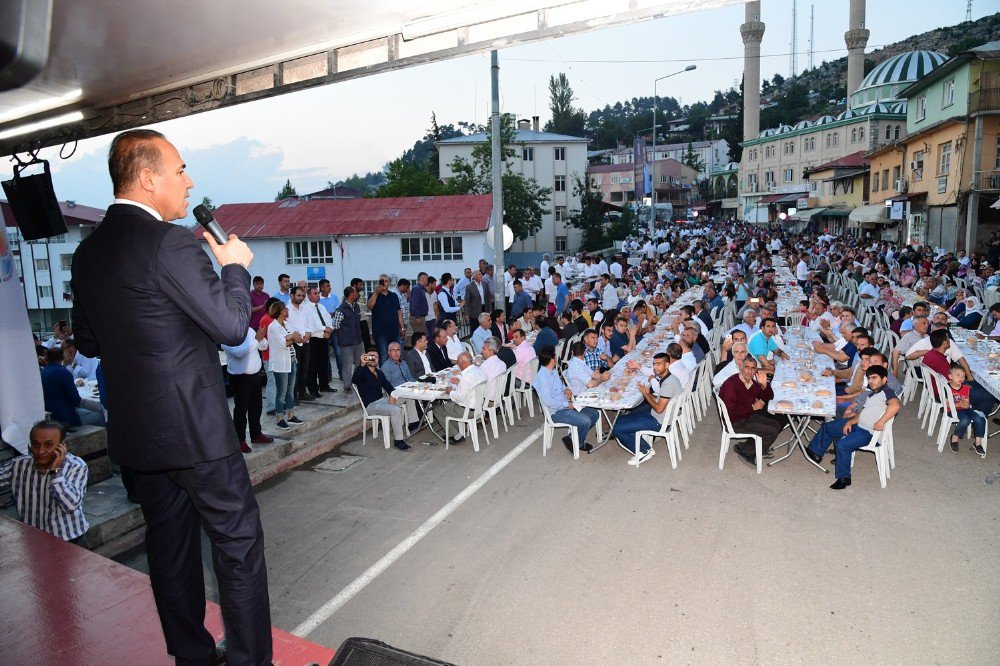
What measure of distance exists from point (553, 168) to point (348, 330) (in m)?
39.1

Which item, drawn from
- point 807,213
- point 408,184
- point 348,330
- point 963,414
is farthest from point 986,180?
point 807,213

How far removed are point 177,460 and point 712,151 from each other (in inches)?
4868

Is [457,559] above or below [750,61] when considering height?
below

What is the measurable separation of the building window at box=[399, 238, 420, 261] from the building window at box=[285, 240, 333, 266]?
10.2 ft

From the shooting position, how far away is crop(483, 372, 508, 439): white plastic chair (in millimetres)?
9195

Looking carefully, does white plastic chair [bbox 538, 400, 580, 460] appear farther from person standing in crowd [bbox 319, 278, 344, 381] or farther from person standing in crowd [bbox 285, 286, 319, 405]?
person standing in crowd [bbox 319, 278, 344, 381]

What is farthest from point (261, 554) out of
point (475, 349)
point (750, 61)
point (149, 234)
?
point (750, 61)

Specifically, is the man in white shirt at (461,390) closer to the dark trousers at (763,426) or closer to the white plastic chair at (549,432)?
the white plastic chair at (549,432)

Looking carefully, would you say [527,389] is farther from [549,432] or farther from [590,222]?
[590,222]

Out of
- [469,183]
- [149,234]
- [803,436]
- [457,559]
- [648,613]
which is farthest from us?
[469,183]

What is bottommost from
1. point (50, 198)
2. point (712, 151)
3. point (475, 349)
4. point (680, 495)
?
point (680, 495)

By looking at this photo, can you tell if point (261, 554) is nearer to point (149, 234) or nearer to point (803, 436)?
point (149, 234)

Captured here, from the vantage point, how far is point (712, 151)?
115m

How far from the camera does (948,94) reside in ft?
92.8
